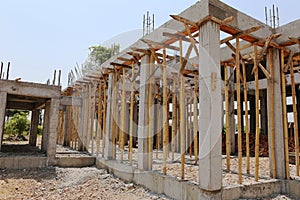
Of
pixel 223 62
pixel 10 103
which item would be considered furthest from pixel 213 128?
pixel 10 103

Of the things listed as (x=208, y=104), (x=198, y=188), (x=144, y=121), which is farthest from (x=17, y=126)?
(x=208, y=104)

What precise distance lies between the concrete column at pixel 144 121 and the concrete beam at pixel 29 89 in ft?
9.59

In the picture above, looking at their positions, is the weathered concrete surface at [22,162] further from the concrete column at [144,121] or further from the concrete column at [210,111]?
the concrete column at [210,111]

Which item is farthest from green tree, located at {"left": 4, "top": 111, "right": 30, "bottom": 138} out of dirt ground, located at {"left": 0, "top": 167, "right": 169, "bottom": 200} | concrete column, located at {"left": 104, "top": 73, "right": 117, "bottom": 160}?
concrete column, located at {"left": 104, "top": 73, "right": 117, "bottom": 160}

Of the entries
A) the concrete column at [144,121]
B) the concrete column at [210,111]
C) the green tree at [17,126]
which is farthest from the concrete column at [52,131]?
the green tree at [17,126]

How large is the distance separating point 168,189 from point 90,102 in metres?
4.97

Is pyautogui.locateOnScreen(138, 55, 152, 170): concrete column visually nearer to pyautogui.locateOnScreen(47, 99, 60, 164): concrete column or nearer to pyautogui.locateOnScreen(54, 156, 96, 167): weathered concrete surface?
pyautogui.locateOnScreen(54, 156, 96, 167): weathered concrete surface

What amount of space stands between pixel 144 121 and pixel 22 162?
3.44 meters

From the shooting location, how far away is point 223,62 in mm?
5473

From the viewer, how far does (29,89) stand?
648cm

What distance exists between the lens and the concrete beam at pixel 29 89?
6203 millimetres

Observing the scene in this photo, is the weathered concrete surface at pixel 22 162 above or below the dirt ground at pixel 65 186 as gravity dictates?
above

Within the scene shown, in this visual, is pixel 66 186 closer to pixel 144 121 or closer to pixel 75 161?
pixel 75 161

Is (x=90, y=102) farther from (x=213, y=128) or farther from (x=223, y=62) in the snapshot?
(x=213, y=128)
